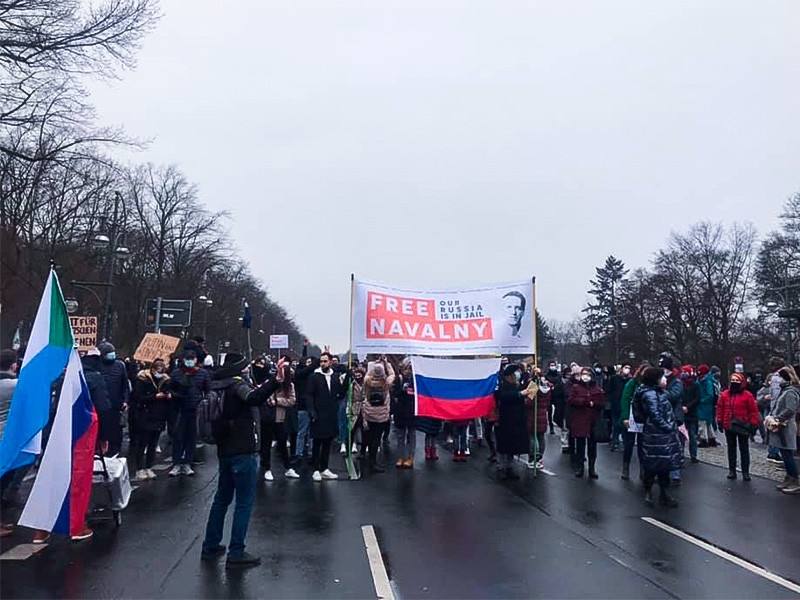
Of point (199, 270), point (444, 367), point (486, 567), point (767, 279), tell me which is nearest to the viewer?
point (486, 567)

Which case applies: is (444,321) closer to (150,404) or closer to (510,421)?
(510,421)

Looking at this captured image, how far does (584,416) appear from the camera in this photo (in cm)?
1248

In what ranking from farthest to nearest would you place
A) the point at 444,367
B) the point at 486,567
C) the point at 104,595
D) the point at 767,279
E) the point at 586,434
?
the point at 767,279, the point at 444,367, the point at 586,434, the point at 486,567, the point at 104,595

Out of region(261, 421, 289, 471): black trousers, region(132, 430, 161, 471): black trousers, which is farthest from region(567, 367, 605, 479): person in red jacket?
region(132, 430, 161, 471): black trousers

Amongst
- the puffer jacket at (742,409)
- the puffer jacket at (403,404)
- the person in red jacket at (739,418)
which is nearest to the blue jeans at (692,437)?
the person in red jacket at (739,418)

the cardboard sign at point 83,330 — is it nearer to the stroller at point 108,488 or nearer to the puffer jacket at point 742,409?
the stroller at point 108,488

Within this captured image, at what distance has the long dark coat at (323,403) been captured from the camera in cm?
1189

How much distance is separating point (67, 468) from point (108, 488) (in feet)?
3.83

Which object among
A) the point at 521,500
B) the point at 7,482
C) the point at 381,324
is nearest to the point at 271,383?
the point at 7,482

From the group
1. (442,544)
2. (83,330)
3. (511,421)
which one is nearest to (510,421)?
(511,421)

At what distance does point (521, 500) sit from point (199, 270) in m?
48.2

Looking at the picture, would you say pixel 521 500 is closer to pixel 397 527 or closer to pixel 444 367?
pixel 397 527

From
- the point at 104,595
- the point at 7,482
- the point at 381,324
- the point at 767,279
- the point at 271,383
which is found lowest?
the point at 104,595

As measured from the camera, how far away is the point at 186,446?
491 inches
